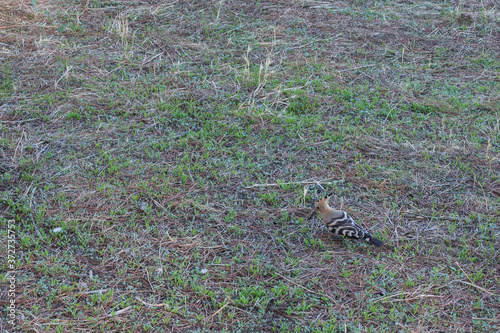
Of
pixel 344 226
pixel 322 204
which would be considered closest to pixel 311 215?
pixel 322 204

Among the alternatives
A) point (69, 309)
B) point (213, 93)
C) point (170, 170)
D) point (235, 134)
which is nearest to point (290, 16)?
point (213, 93)

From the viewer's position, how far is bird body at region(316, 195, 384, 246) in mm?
A: 3758

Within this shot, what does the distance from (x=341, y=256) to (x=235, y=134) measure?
185 cm

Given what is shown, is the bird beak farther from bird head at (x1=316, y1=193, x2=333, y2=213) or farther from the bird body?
the bird body

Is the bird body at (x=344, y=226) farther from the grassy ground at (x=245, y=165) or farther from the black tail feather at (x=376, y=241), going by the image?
the grassy ground at (x=245, y=165)

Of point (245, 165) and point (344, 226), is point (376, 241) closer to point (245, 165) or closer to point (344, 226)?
point (344, 226)

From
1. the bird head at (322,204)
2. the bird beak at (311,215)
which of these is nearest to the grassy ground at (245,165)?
the bird beak at (311,215)

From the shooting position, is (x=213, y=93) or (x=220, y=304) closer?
(x=220, y=304)

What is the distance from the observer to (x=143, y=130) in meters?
5.08

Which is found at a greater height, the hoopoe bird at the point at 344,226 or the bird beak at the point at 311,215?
the hoopoe bird at the point at 344,226

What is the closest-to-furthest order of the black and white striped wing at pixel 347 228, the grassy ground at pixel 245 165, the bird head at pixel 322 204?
the grassy ground at pixel 245 165
the black and white striped wing at pixel 347 228
the bird head at pixel 322 204

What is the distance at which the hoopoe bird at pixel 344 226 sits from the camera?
3758 millimetres

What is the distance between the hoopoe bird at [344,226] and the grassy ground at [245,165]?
0.11 meters

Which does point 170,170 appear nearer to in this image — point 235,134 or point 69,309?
point 235,134
